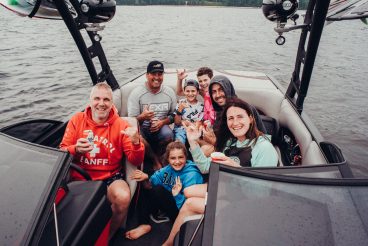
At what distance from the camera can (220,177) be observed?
1.42 m

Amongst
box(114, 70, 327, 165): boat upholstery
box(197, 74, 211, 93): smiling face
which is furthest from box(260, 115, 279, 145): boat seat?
box(197, 74, 211, 93): smiling face

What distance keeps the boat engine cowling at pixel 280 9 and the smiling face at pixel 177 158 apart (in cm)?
166

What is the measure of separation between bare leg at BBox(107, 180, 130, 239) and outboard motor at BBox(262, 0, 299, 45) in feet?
7.03

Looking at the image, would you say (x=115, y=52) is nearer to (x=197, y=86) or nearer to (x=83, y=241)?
(x=197, y=86)

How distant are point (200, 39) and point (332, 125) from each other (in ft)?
41.6

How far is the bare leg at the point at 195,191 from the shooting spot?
242cm

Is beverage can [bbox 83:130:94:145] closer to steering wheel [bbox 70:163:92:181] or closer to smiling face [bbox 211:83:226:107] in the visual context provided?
steering wheel [bbox 70:163:92:181]

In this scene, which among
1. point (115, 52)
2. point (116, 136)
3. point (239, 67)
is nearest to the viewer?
point (116, 136)

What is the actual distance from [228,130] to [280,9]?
133 cm

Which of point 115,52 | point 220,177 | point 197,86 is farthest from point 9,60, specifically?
point 220,177

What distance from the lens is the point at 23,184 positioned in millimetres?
1689

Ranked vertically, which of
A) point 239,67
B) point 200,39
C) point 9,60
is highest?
point 200,39

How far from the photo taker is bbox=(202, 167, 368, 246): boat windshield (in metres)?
1.22

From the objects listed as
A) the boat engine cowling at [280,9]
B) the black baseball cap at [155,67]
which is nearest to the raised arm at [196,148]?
the black baseball cap at [155,67]
